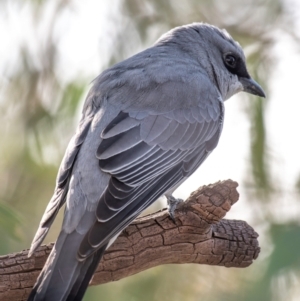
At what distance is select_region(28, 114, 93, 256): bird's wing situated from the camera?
16.7 ft

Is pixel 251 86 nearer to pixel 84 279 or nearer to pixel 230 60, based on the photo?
pixel 230 60

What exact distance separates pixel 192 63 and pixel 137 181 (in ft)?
5.37

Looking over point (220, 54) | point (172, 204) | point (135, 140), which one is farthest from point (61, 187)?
point (220, 54)

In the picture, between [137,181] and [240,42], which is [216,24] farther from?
[137,181]

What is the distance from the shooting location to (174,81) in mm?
6109

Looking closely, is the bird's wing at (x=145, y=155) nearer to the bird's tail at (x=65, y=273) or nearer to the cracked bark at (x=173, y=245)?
the bird's tail at (x=65, y=273)

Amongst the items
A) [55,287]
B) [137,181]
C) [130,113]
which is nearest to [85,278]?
[55,287]

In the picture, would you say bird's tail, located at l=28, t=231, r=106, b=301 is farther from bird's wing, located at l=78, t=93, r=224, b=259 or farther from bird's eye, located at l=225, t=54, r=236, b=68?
bird's eye, located at l=225, t=54, r=236, b=68

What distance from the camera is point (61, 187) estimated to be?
542 cm

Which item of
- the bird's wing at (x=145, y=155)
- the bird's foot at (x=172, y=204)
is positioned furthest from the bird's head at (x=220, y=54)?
the bird's foot at (x=172, y=204)

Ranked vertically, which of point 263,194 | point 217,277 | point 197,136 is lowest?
point 217,277

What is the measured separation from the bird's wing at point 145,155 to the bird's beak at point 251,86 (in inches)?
26.1

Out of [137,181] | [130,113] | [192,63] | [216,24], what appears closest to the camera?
[137,181]

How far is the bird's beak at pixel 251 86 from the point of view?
6.98 meters
